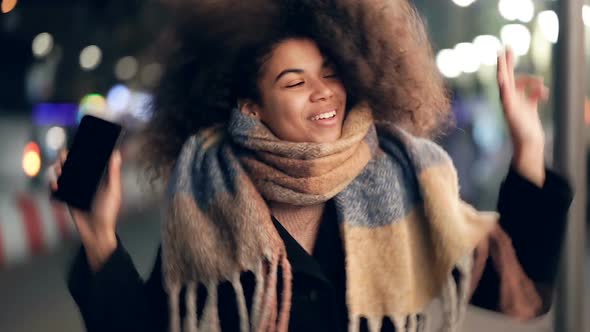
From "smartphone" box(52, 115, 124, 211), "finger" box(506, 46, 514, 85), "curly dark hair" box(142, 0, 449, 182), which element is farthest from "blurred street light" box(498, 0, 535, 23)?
"smartphone" box(52, 115, 124, 211)

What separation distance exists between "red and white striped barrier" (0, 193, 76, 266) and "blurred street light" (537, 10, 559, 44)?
1087 millimetres

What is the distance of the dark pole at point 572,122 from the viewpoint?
1.65m

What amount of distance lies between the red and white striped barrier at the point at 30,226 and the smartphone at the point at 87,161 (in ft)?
0.14

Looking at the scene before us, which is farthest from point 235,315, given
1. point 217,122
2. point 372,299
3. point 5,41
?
point 5,41

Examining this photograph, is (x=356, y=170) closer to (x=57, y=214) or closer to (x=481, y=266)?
(x=481, y=266)

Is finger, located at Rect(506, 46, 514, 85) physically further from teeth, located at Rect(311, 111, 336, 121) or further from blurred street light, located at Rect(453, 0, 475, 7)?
teeth, located at Rect(311, 111, 336, 121)

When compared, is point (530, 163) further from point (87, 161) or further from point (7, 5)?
point (7, 5)

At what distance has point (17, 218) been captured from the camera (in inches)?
58.2

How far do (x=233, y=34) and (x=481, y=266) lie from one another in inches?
24.7

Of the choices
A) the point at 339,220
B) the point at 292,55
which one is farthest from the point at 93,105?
the point at 339,220

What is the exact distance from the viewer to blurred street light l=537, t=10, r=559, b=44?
165 cm

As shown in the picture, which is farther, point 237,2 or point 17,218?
point 17,218

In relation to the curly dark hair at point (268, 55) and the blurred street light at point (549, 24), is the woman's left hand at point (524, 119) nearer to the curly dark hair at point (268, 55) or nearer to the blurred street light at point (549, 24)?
the curly dark hair at point (268, 55)

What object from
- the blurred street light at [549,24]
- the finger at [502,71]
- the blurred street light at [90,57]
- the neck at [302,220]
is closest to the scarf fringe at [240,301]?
the neck at [302,220]
